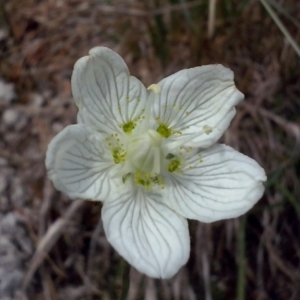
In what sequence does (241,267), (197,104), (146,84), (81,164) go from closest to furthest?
(81,164) → (197,104) → (241,267) → (146,84)

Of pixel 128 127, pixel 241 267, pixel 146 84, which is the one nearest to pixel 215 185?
pixel 128 127

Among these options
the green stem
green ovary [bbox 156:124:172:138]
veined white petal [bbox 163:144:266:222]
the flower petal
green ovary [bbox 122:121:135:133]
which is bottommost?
the green stem

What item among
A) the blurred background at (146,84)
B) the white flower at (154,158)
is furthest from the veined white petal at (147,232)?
the blurred background at (146,84)

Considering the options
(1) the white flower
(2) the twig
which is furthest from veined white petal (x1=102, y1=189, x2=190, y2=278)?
(2) the twig

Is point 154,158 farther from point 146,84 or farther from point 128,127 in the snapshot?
point 146,84

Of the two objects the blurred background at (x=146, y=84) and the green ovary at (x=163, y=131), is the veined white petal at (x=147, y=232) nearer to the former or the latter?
the green ovary at (x=163, y=131)

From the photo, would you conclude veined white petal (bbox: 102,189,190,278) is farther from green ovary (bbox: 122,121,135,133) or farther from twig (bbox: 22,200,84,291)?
twig (bbox: 22,200,84,291)
